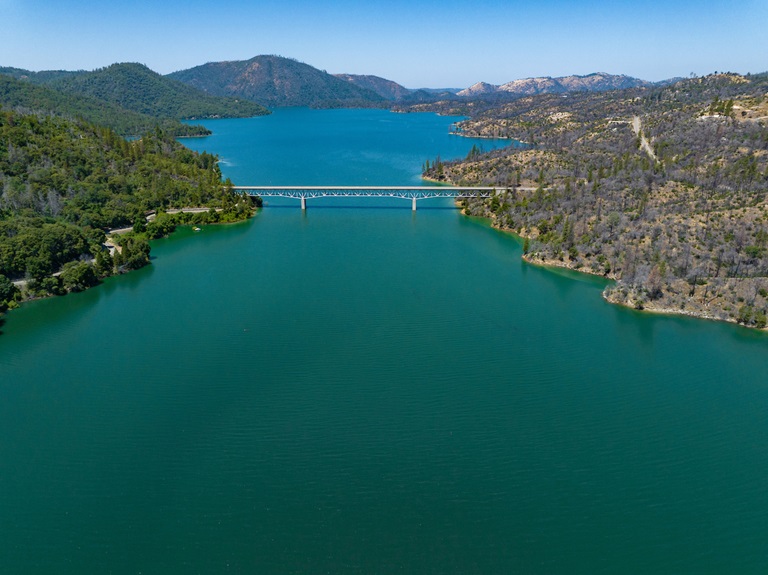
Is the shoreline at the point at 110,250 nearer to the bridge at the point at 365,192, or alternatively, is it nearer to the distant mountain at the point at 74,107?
the bridge at the point at 365,192

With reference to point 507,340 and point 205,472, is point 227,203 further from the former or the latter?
point 205,472

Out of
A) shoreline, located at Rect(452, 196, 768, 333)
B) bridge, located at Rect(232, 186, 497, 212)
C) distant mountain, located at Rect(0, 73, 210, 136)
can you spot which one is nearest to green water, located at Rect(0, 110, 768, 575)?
shoreline, located at Rect(452, 196, 768, 333)

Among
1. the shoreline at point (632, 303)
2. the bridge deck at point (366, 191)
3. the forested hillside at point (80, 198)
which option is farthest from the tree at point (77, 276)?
the shoreline at point (632, 303)

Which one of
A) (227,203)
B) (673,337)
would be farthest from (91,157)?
(673,337)

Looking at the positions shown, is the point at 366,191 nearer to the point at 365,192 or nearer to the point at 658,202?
the point at 365,192

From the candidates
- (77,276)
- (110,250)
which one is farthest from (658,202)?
(110,250)
